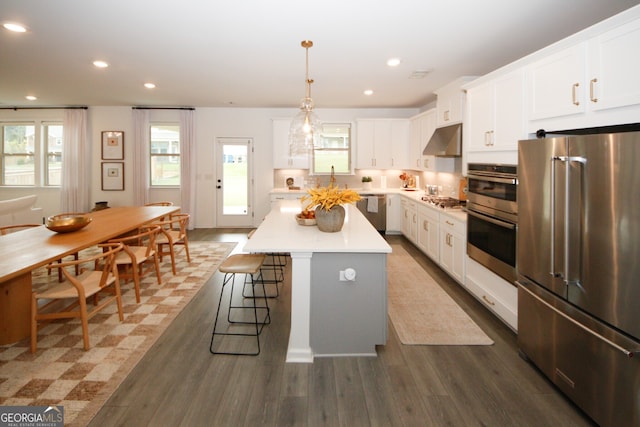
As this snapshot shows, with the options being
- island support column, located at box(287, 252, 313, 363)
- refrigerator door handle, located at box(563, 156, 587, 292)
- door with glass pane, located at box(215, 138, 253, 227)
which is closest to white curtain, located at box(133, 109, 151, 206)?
door with glass pane, located at box(215, 138, 253, 227)

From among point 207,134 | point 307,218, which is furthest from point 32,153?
point 307,218

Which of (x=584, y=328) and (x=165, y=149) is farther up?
(x=165, y=149)

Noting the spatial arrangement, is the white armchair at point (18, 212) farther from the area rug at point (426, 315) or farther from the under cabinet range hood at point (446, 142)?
the under cabinet range hood at point (446, 142)

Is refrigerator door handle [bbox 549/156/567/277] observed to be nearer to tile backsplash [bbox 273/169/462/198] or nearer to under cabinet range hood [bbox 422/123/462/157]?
under cabinet range hood [bbox 422/123/462/157]

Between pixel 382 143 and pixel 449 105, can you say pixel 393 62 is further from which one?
pixel 382 143

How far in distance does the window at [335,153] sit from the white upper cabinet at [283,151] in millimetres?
327

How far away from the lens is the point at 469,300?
3.90 m

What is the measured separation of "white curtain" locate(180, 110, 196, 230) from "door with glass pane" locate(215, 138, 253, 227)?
1.71ft

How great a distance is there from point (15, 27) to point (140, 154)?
4.60 m

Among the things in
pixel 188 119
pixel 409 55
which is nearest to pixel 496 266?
pixel 409 55

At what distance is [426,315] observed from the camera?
138 inches

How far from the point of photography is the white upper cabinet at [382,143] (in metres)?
7.61

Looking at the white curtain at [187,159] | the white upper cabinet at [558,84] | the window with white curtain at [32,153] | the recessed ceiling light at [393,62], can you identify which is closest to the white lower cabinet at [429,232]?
the recessed ceiling light at [393,62]

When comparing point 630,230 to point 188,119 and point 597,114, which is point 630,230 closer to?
point 597,114
